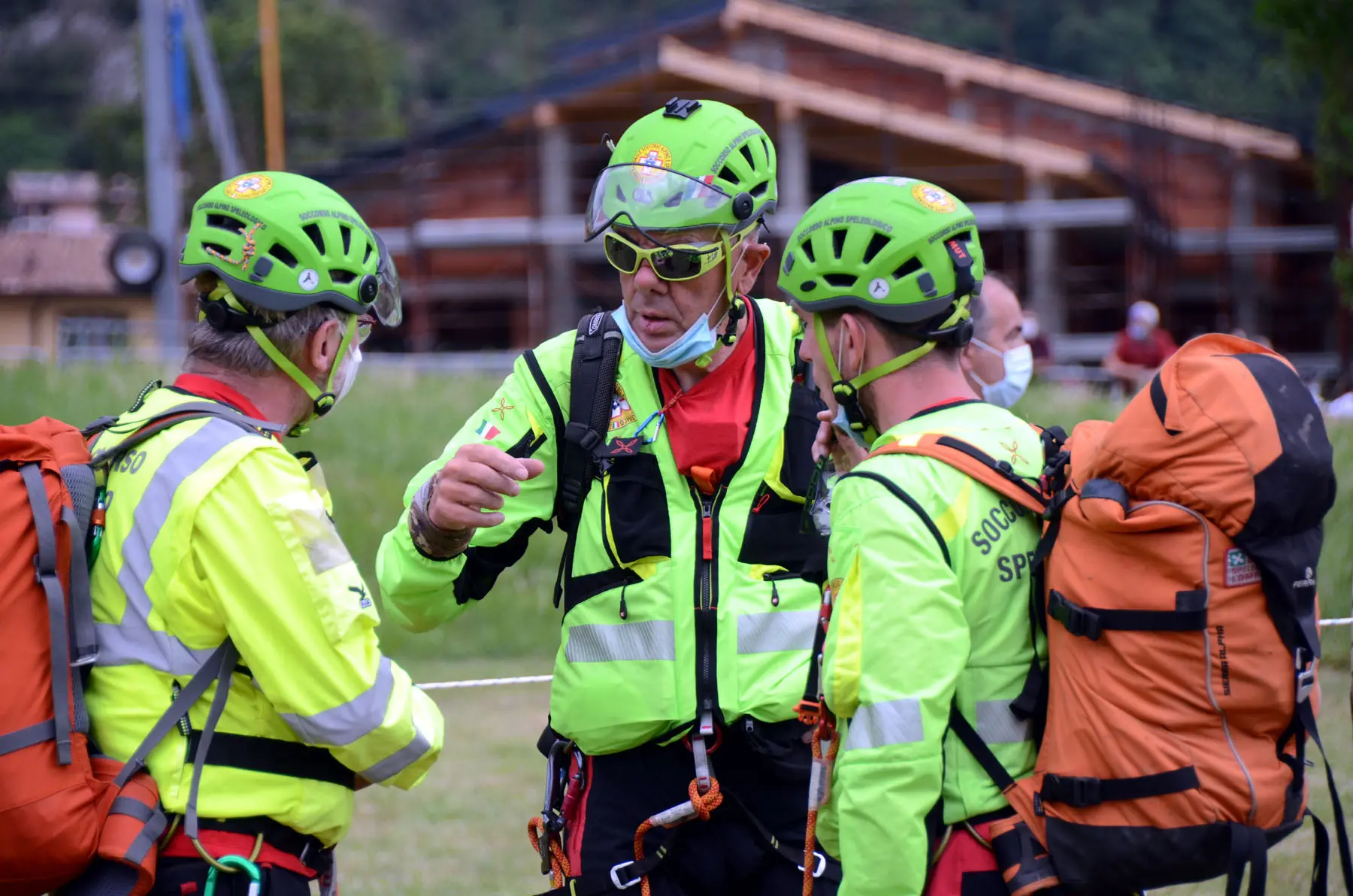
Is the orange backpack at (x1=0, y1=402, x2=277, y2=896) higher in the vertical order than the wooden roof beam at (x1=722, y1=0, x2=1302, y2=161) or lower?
lower

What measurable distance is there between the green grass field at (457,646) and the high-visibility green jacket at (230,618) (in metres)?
3.67

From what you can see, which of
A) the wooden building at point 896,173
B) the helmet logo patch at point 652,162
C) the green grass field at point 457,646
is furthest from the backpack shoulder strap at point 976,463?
the wooden building at point 896,173

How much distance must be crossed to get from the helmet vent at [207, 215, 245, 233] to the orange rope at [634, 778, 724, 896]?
5.42 feet

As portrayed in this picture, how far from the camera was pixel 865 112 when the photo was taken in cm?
3309

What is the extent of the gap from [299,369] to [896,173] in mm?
31815

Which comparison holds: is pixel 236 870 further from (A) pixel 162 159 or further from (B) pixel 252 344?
(A) pixel 162 159

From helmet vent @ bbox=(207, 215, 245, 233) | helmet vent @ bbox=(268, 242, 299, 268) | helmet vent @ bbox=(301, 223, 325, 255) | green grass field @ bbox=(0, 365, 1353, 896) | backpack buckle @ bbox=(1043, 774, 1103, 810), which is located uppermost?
helmet vent @ bbox=(207, 215, 245, 233)

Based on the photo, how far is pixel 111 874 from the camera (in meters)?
3.07

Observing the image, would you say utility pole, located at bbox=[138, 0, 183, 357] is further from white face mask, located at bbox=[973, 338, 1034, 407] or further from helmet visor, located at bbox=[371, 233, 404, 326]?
helmet visor, located at bbox=[371, 233, 404, 326]

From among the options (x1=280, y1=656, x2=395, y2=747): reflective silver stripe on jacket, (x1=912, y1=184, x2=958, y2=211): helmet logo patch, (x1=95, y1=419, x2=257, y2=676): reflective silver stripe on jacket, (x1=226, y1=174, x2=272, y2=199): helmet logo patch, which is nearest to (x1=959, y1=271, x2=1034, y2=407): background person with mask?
(x1=912, y1=184, x2=958, y2=211): helmet logo patch

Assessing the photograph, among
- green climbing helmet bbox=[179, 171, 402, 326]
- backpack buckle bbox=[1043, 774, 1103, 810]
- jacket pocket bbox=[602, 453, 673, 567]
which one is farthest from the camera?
jacket pocket bbox=[602, 453, 673, 567]

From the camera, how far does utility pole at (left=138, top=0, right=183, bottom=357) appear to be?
71.1 ft

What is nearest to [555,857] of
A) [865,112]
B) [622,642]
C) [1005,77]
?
[622,642]

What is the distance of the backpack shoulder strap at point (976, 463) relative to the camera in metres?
3.04
